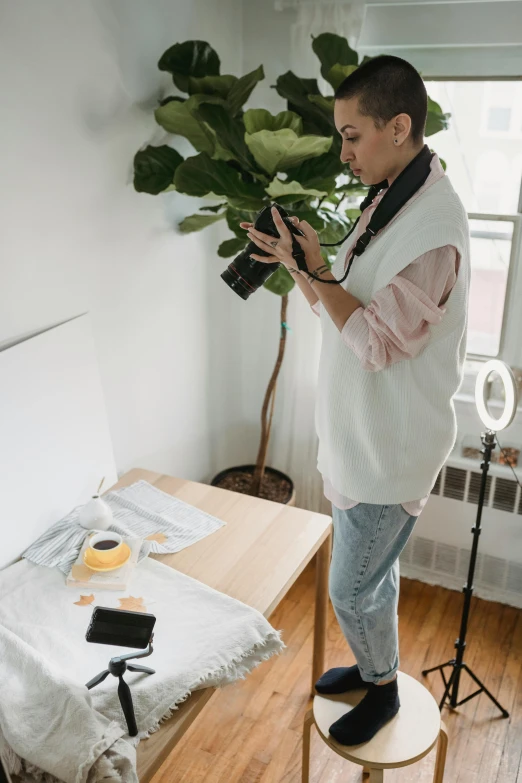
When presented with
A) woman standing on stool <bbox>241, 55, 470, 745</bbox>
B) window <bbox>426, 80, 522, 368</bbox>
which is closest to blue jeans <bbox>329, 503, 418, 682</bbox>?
woman standing on stool <bbox>241, 55, 470, 745</bbox>

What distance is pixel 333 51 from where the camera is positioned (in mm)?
1759

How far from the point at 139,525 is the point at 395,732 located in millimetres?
698

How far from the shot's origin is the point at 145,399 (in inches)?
79.7

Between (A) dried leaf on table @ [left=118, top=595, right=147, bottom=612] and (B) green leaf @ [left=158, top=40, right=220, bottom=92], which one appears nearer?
(A) dried leaf on table @ [left=118, top=595, right=147, bottom=612]

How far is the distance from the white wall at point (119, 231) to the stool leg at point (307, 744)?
85cm

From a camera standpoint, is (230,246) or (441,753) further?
(230,246)

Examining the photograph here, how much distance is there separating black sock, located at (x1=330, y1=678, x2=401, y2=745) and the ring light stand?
427 mm

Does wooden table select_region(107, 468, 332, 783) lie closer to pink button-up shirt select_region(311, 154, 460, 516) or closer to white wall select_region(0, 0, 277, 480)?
white wall select_region(0, 0, 277, 480)

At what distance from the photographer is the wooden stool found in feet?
4.48

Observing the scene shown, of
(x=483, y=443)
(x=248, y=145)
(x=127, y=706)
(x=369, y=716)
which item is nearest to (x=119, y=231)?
(x=248, y=145)

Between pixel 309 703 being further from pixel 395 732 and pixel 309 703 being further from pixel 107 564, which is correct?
pixel 107 564

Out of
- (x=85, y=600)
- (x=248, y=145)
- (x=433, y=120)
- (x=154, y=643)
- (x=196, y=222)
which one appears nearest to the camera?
(x=154, y=643)

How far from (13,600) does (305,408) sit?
1233 mm

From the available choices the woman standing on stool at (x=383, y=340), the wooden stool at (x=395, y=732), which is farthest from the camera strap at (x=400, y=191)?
the wooden stool at (x=395, y=732)
